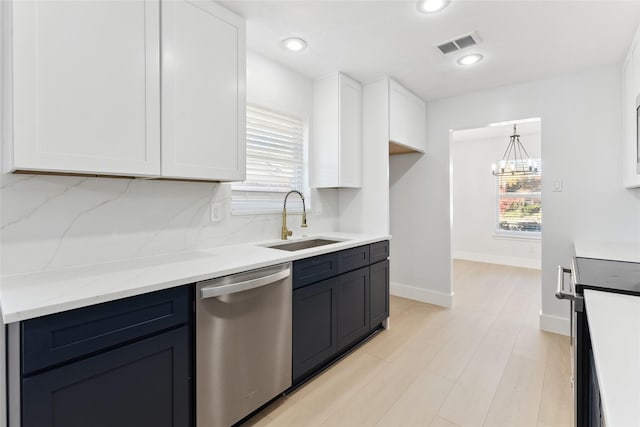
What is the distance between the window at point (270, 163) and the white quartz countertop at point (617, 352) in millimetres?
2091

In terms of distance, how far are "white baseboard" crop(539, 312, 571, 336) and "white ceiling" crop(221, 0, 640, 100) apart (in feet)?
7.52

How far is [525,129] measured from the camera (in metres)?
5.54

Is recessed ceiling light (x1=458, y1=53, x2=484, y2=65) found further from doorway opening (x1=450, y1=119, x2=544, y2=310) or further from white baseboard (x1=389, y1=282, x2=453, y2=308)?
doorway opening (x1=450, y1=119, x2=544, y2=310)

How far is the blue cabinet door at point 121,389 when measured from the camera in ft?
3.51

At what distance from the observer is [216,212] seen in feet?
7.38

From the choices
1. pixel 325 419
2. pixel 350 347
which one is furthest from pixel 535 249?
pixel 325 419

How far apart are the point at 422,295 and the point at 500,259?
320 cm

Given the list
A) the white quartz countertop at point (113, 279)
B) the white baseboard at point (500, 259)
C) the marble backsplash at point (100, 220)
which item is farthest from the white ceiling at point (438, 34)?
the white baseboard at point (500, 259)

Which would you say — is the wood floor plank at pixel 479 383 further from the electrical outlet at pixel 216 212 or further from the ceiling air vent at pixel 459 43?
the ceiling air vent at pixel 459 43

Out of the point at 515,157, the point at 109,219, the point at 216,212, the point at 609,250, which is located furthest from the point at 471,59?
the point at 515,157

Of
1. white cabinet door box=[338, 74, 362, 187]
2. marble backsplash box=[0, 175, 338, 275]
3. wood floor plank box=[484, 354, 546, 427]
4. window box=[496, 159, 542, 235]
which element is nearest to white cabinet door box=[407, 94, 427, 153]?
white cabinet door box=[338, 74, 362, 187]

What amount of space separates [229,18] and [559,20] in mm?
2137

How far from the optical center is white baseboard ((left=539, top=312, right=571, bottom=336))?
9.71ft

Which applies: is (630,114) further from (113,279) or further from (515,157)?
(515,157)
